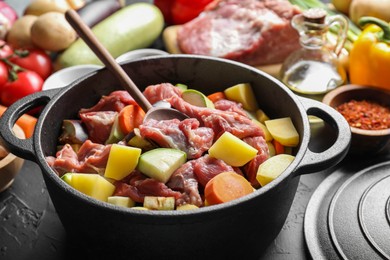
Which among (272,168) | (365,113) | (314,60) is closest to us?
(272,168)

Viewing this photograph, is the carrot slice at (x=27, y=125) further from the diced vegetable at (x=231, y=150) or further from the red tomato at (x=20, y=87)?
the diced vegetable at (x=231, y=150)

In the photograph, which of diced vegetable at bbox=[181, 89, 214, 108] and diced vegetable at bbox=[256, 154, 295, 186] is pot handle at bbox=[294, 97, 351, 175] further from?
diced vegetable at bbox=[181, 89, 214, 108]

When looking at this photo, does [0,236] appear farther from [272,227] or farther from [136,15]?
[136,15]

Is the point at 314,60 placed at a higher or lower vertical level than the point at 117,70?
lower

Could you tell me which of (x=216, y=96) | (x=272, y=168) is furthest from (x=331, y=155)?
(x=216, y=96)

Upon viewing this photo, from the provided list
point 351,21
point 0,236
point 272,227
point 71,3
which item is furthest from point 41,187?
point 351,21

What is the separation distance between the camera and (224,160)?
1.42 meters

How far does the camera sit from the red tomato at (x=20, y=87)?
7.16 ft

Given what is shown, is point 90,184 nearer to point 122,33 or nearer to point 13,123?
point 13,123

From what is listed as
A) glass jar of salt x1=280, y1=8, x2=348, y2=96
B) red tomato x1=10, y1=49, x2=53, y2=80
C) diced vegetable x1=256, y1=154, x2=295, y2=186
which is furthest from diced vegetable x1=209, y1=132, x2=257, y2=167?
red tomato x1=10, y1=49, x2=53, y2=80

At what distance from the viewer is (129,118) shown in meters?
1.56

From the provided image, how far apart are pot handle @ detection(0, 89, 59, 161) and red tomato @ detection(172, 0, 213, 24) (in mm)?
1167

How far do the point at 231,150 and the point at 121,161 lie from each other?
11.8 inches

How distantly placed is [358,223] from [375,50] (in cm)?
80
